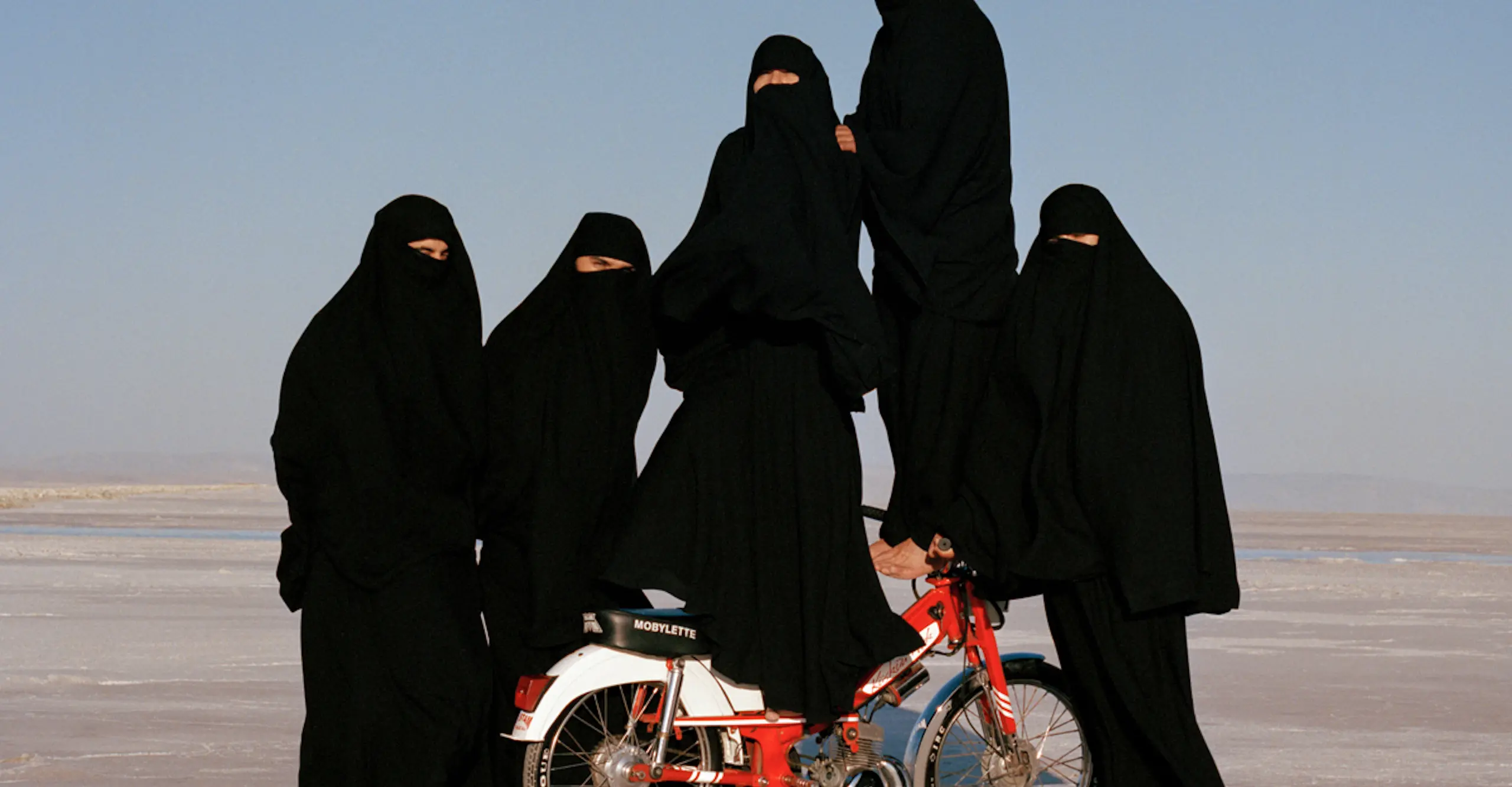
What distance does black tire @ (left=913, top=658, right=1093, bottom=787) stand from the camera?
4.62 meters

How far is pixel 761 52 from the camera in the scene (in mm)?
4418

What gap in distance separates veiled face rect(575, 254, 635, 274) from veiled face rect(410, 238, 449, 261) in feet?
1.46

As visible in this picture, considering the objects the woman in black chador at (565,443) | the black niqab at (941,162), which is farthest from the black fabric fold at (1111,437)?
the woman in black chador at (565,443)

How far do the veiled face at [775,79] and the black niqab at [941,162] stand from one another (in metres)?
0.39

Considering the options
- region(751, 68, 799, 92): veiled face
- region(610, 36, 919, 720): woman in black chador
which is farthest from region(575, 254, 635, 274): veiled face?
region(751, 68, 799, 92): veiled face

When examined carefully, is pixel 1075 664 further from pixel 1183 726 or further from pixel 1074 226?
pixel 1074 226

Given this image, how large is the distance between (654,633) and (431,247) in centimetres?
119

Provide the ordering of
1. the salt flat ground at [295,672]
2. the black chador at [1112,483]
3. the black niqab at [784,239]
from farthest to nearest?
the salt flat ground at [295,672], the black chador at [1112,483], the black niqab at [784,239]

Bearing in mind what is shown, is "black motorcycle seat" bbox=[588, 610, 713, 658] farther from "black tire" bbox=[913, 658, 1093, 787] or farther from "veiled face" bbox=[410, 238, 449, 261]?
"veiled face" bbox=[410, 238, 449, 261]

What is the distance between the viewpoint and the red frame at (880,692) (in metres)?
4.25

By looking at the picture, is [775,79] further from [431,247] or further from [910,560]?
[910,560]

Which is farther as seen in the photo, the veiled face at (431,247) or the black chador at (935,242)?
the black chador at (935,242)

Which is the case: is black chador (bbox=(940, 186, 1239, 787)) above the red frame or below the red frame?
above

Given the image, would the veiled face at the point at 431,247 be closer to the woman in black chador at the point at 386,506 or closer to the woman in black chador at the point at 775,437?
the woman in black chador at the point at 386,506
